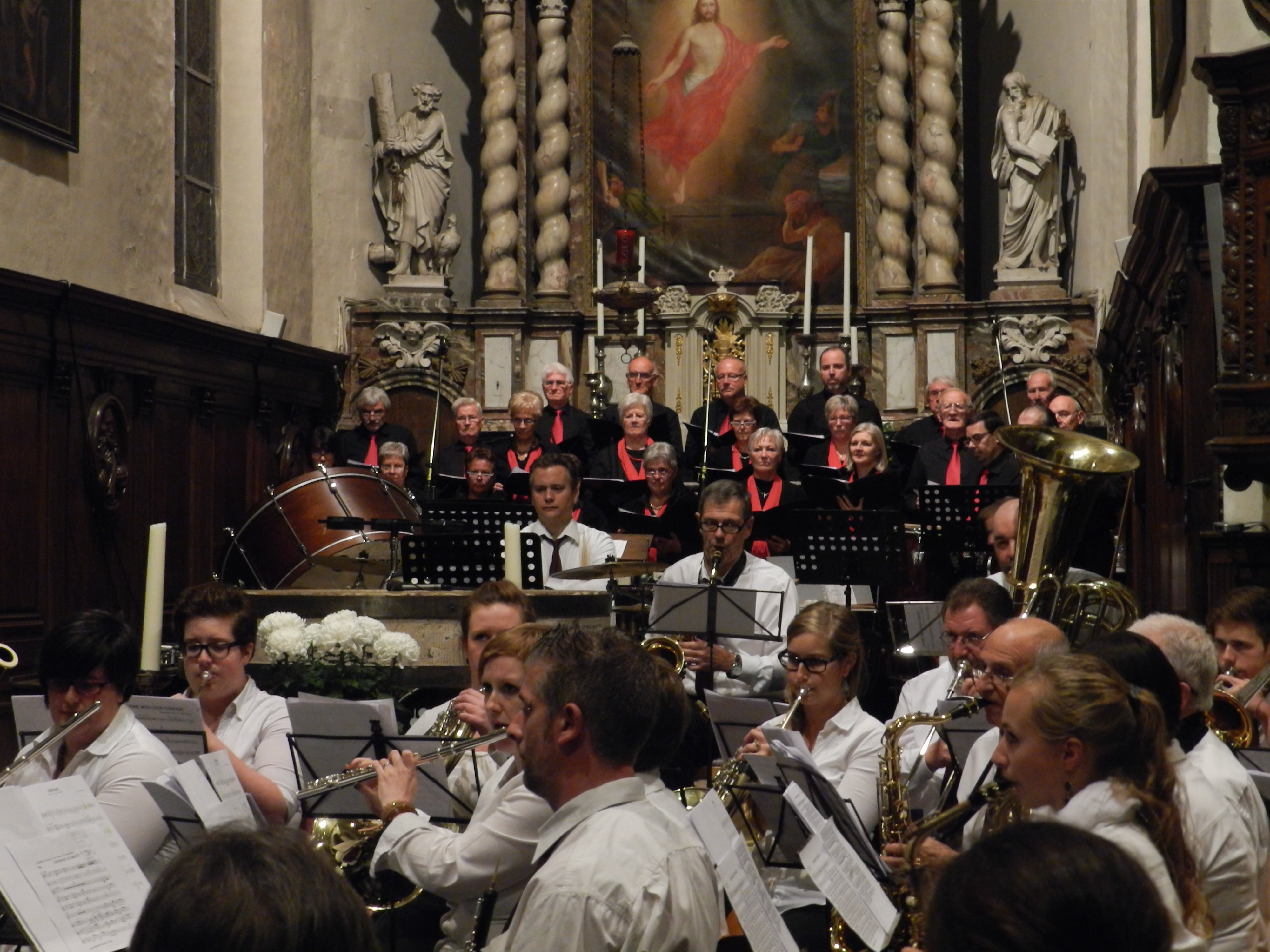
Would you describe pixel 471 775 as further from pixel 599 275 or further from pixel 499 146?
pixel 499 146

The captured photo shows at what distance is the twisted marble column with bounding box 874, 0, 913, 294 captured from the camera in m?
13.7

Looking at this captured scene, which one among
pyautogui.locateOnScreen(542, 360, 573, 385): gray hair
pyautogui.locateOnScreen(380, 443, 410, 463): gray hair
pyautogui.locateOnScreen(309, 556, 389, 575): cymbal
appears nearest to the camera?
pyautogui.locateOnScreen(309, 556, 389, 575): cymbal

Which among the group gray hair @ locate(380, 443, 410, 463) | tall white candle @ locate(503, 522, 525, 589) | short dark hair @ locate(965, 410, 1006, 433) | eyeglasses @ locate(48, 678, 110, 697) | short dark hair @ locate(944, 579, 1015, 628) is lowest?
eyeglasses @ locate(48, 678, 110, 697)

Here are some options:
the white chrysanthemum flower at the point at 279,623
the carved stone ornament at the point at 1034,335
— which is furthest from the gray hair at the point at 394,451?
the white chrysanthemum flower at the point at 279,623

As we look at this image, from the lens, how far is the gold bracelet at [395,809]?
3.59m

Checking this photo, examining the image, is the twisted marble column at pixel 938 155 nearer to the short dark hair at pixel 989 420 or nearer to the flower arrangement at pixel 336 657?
the short dark hair at pixel 989 420

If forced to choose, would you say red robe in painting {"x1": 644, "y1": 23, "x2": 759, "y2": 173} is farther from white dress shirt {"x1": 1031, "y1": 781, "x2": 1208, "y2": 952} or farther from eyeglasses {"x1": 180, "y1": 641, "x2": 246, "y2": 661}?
white dress shirt {"x1": 1031, "y1": 781, "x2": 1208, "y2": 952}

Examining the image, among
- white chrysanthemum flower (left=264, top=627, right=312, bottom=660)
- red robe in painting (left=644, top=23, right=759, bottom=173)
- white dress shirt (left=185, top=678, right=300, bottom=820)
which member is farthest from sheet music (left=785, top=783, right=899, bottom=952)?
red robe in painting (left=644, top=23, right=759, bottom=173)

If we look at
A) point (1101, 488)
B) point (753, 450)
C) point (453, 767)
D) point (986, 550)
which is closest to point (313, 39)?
point (753, 450)

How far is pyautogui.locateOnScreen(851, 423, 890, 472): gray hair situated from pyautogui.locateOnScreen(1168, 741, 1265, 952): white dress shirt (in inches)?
231

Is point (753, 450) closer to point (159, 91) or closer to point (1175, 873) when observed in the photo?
point (159, 91)

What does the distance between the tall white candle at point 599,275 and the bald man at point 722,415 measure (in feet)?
6.22

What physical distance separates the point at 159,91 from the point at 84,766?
25.8 feet

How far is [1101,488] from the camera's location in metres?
6.43
